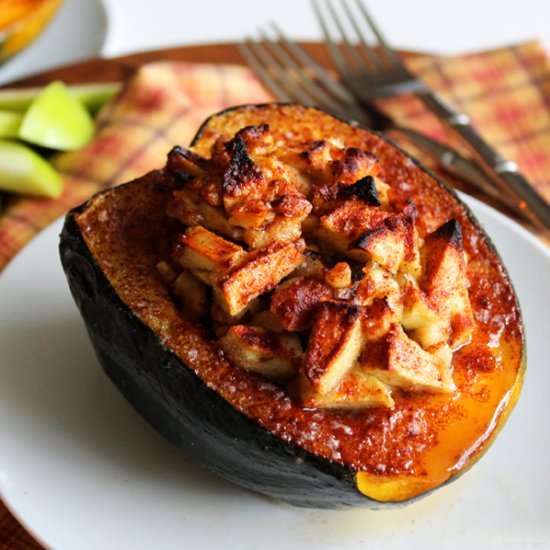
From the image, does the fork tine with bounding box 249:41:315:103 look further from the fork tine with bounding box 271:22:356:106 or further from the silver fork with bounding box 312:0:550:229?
the silver fork with bounding box 312:0:550:229

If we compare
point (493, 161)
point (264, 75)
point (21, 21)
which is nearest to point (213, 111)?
point (264, 75)

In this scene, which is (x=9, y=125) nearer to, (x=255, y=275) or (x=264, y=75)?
(x=264, y=75)

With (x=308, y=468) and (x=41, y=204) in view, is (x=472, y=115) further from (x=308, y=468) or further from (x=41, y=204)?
(x=308, y=468)

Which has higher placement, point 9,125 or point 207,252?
point 9,125

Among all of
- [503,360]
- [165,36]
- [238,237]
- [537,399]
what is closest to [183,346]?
[238,237]

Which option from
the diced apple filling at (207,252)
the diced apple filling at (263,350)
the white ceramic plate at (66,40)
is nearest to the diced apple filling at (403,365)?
the diced apple filling at (263,350)

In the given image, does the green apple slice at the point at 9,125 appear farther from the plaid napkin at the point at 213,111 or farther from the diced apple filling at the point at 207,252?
the diced apple filling at the point at 207,252

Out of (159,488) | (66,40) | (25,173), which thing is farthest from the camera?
(66,40)
